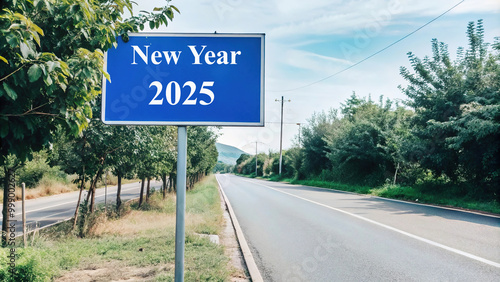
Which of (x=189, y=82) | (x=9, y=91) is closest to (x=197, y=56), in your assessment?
(x=189, y=82)

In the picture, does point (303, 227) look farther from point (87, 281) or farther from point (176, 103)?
point (176, 103)

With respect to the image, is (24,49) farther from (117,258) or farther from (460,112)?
(460,112)

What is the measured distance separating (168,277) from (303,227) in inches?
213

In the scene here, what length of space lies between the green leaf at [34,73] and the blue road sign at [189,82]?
16.4 inches

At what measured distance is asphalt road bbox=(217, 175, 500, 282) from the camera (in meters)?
5.35

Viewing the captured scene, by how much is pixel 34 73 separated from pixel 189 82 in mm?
912

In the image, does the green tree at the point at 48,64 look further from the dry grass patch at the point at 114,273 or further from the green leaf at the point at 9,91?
the dry grass patch at the point at 114,273

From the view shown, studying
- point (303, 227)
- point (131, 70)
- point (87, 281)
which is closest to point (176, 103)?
point (131, 70)

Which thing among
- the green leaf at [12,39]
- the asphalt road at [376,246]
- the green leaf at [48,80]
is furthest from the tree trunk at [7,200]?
the green leaf at [12,39]

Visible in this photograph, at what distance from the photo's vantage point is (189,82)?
2371mm

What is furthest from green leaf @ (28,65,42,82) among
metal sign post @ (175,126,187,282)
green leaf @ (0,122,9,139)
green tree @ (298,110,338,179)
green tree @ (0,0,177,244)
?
green tree @ (298,110,338,179)

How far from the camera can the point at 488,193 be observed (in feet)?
47.7

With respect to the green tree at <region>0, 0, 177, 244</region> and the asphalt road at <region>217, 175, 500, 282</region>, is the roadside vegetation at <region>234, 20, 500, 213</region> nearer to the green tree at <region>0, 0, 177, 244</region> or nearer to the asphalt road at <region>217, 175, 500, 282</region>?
the asphalt road at <region>217, 175, 500, 282</region>

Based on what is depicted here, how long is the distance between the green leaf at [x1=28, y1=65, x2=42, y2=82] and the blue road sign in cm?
42
